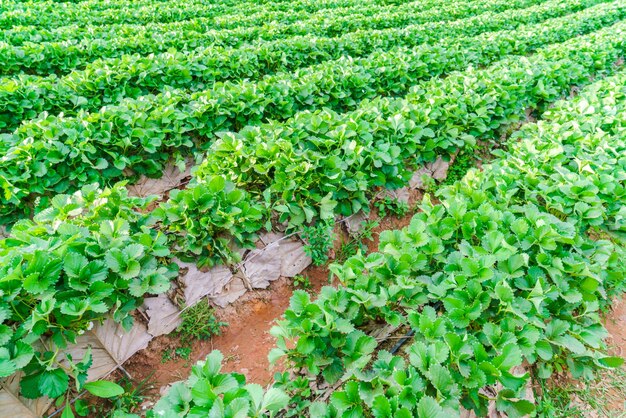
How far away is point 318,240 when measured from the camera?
3812 millimetres

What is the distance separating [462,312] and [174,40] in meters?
8.80

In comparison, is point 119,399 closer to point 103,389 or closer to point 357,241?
point 103,389

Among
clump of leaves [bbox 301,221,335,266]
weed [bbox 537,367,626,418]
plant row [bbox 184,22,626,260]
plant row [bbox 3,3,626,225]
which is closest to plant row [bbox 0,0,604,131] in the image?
plant row [bbox 3,3,626,225]

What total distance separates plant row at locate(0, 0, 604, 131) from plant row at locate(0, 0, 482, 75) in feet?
3.96

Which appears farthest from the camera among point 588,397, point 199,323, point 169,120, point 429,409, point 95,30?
point 95,30

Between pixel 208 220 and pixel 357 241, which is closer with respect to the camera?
pixel 208 220

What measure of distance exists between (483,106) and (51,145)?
17.7 ft

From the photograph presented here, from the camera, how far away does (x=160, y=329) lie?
309 cm

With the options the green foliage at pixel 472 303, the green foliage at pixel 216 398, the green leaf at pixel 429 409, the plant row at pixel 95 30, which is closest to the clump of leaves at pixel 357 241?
the green foliage at pixel 472 303

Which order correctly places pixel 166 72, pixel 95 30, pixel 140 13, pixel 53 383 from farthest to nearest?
pixel 140 13
pixel 95 30
pixel 166 72
pixel 53 383

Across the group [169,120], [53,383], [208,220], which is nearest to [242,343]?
[208,220]

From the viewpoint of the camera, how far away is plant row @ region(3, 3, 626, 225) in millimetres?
4180

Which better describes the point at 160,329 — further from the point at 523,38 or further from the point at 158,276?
the point at 523,38

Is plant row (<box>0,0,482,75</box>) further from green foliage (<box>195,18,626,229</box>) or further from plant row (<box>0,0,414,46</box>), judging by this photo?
green foliage (<box>195,18,626,229</box>)
